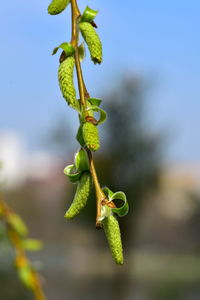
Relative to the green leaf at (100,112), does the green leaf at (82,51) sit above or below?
above

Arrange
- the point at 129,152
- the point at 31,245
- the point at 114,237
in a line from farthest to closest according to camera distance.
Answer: the point at 129,152 < the point at 31,245 < the point at 114,237

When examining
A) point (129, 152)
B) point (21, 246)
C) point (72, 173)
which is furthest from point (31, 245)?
point (129, 152)

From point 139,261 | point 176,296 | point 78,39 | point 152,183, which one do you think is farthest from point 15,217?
point 139,261

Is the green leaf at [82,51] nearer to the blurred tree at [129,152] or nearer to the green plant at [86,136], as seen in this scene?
the green plant at [86,136]

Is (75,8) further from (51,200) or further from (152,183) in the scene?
(51,200)

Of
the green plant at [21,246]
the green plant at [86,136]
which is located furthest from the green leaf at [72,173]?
the green plant at [21,246]

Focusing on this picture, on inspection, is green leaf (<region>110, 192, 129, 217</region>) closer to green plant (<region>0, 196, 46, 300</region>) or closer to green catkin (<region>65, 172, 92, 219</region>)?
green catkin (<region>65, 172, 92, 219</region>)

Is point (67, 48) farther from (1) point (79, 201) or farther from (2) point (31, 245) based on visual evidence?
(2) point (31, 245)
